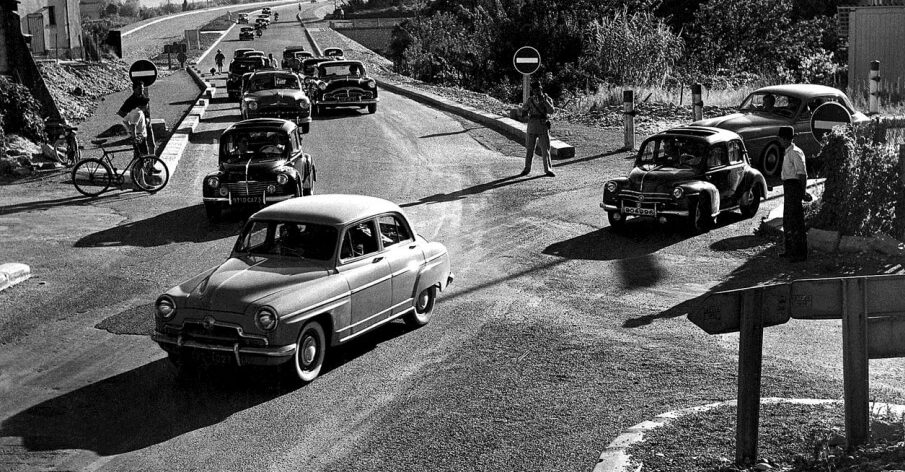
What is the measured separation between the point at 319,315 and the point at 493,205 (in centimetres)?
893

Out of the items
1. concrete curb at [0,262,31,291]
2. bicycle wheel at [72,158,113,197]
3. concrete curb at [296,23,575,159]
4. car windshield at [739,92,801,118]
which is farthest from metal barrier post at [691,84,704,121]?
concrete curb at [0,262,31,291]

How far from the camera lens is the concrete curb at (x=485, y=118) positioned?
23.0m

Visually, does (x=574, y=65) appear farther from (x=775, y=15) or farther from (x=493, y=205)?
→ (x=493, y=205)

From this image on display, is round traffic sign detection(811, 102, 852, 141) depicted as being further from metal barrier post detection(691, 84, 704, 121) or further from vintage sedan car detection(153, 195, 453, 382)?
metal barrier post detection(691, 84, 704, 121)

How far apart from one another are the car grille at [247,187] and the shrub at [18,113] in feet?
32.4

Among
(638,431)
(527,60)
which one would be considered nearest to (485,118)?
(527,60)

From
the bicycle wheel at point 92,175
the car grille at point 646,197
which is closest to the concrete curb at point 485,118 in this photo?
the car grille at point 646,197

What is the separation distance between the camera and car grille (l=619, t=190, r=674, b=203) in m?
14.9

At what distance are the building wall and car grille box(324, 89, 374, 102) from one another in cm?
1476

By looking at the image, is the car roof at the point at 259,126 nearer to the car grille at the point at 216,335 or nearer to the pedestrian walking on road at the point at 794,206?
the pedestrian walking on road at the point at 794,206

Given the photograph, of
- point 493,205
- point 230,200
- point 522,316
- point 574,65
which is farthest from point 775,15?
point 522,316

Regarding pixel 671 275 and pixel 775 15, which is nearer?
pixel 671 275

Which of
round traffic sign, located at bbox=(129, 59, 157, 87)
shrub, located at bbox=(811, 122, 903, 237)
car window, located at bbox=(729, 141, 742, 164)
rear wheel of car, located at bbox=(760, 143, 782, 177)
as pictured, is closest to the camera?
shrub, located at bbox=(811, 122, 903, 237)

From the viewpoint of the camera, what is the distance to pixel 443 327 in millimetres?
10875
